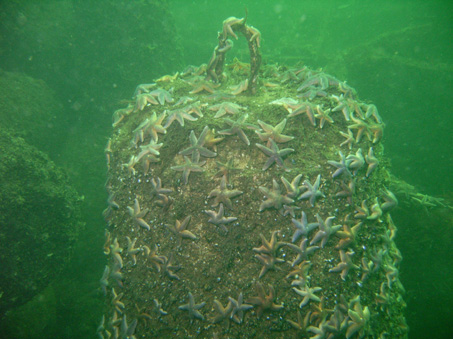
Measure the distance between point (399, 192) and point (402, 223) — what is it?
1.09 meters

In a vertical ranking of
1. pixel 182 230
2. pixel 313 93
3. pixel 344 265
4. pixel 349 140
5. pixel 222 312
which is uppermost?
pixel 313 93

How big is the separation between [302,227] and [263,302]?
122cm

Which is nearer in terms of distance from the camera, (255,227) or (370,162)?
(255,227)

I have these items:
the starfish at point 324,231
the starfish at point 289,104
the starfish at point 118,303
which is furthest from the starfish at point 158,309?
the starfish at point 289,104

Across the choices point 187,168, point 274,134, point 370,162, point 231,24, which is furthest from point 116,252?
point 231,24

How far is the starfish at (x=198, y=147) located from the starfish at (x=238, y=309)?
2.28 metres

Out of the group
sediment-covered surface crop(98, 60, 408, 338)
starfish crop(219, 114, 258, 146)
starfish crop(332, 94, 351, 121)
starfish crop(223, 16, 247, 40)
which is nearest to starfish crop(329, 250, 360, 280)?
sediment-covered surface crop(98, 60, 408, 338)

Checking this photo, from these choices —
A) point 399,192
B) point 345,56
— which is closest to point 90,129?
point 399,192

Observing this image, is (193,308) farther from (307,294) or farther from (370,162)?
(370,162)

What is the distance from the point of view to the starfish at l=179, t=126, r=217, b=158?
12.5 feet

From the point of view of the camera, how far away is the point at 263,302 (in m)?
3.13

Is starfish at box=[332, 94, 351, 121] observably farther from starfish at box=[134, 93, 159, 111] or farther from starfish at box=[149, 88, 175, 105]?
starfish at box=[134, 93, 159, 111]

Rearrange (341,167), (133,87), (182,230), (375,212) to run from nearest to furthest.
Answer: (182,230)
(341,167)
(375,212)
(133,87)

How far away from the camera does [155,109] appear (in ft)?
16.6
